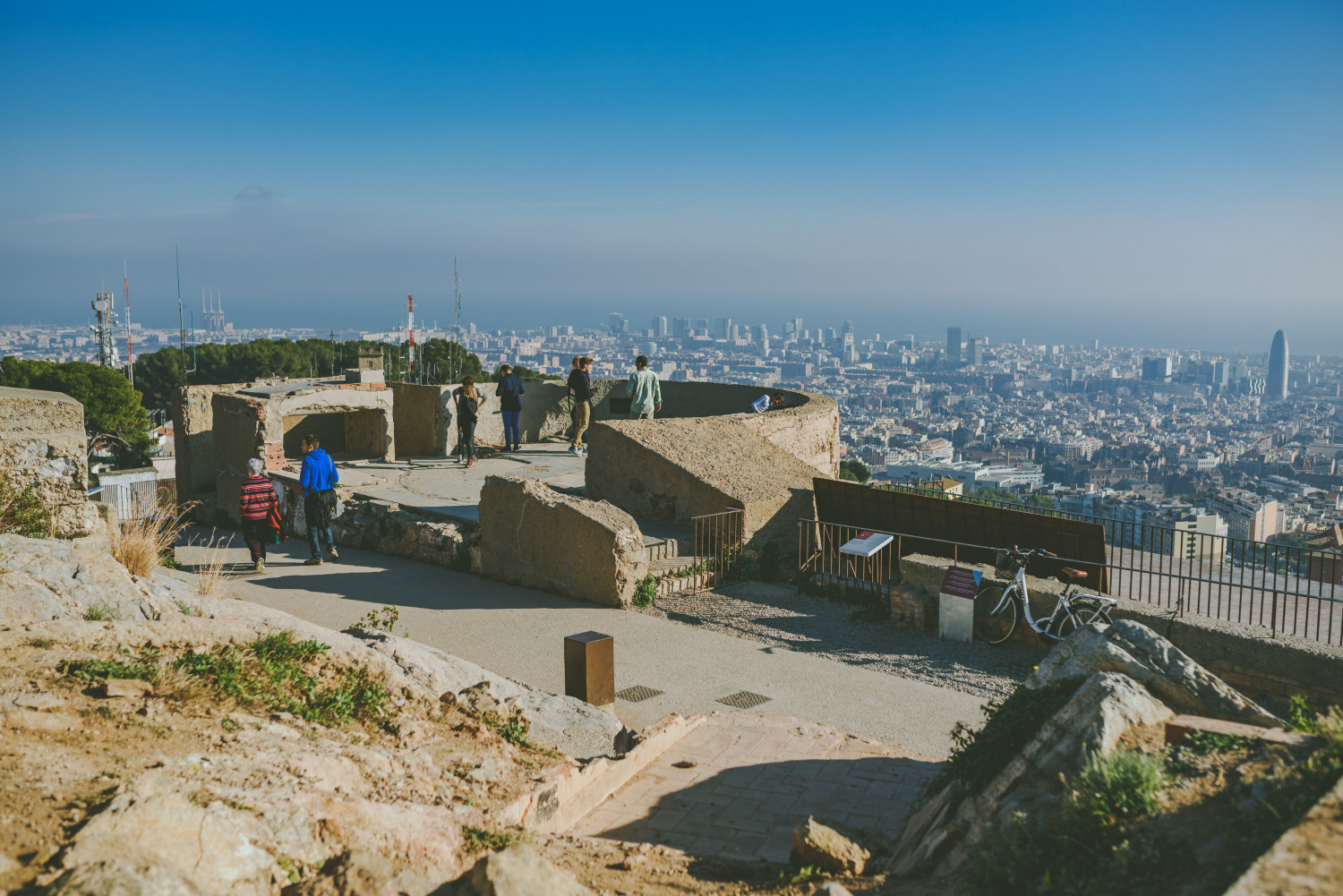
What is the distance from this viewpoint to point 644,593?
1003 centimetres

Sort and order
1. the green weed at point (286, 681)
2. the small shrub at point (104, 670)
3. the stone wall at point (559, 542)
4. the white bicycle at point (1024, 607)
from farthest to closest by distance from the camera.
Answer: the stone wall at point (559, 542), the white bicycle at point (1024, 607), the green weed at point (286, 681), the small shrub at point (104, 670)

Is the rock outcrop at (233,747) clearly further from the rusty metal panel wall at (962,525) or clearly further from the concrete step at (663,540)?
the rusty metal panel wall at (962,525)

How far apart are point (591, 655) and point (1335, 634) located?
9933 mm

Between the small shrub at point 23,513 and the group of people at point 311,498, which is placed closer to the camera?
the small shrub at point 23,513

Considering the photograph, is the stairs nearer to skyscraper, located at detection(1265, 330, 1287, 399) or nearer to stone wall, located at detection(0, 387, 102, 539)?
stone wall, located at detection(0, 387, 102, 539)

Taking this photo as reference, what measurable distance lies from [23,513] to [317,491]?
406cm

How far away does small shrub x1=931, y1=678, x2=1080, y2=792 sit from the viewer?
14.2 ft

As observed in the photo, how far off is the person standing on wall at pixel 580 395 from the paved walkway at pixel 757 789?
34.5ft

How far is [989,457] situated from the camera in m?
54.1

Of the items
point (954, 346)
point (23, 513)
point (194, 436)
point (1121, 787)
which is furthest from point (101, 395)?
point (954, 346)

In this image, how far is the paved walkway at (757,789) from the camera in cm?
464

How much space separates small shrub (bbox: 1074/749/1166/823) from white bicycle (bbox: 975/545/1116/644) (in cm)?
492

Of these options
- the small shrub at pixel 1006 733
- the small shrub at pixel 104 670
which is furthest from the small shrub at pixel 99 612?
the small shrub at pixel 1006 733

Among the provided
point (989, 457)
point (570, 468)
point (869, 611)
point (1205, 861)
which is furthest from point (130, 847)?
point (989, 457)
